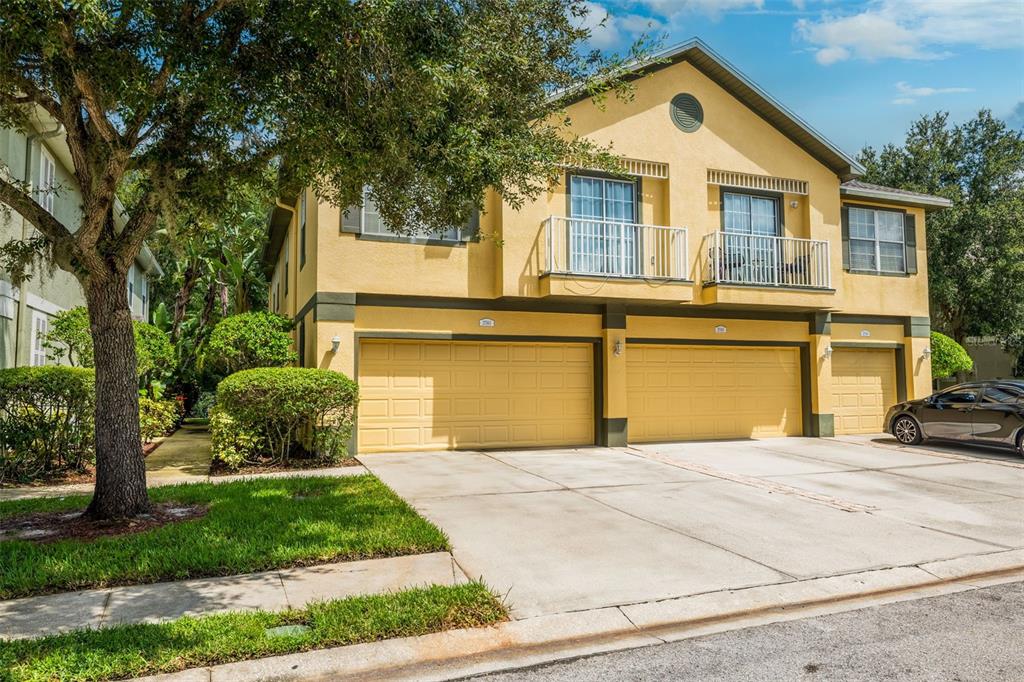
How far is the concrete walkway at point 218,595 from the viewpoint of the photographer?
4766 millimetres

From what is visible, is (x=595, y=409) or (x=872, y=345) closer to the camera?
(x=595, y=409)

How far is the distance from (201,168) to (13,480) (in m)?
5.95

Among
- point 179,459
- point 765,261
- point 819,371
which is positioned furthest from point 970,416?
point 179,459

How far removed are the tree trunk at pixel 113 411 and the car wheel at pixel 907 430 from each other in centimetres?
1485

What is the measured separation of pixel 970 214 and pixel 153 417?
25.2 m

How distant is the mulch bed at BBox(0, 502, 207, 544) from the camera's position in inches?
263

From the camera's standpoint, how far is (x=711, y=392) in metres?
16.0

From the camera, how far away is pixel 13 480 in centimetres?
980

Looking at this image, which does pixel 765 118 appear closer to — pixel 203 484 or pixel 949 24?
pixel 949 24

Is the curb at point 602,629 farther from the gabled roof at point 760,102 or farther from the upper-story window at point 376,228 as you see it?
the gabled roof at point 760,102

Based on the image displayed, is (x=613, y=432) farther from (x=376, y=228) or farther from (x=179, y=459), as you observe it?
(x=179, y=459)

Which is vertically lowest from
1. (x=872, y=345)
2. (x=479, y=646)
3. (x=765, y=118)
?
(x=479, y=646)

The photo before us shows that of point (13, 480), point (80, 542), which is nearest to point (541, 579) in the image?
point (80, 542)

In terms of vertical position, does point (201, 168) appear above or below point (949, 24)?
below
